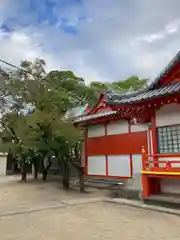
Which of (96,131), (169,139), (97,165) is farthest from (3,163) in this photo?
(169,139)

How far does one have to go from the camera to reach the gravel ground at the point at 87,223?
627 cm

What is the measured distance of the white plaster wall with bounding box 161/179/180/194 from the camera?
10150 mm

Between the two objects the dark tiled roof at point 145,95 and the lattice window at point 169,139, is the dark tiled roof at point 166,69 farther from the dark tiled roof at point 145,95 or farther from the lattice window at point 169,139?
the lattice window at point 169,139

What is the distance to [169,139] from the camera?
10492mm

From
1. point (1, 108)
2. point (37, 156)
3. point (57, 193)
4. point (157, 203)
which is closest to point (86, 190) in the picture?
point (57, 193)

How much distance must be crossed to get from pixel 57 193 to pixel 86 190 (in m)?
1.61

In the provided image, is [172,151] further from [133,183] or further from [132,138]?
[132,138]

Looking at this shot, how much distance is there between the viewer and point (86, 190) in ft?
46.4

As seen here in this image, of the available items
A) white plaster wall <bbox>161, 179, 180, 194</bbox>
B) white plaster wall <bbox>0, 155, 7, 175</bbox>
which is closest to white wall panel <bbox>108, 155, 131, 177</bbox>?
white plaster wall <bbox>161, 179, 180, 194</bbox>

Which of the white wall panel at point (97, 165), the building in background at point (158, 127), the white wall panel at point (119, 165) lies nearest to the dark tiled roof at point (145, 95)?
the building in background at point (158, 127)

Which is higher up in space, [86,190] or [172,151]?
[172,151]

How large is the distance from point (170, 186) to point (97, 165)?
6.68m

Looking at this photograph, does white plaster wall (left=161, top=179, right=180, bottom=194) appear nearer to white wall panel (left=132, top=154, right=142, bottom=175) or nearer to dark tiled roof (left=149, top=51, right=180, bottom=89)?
white wall panel (left=132, top=154, right=142, bottom=175)

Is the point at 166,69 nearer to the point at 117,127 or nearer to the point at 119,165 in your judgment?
the point at 117,127
